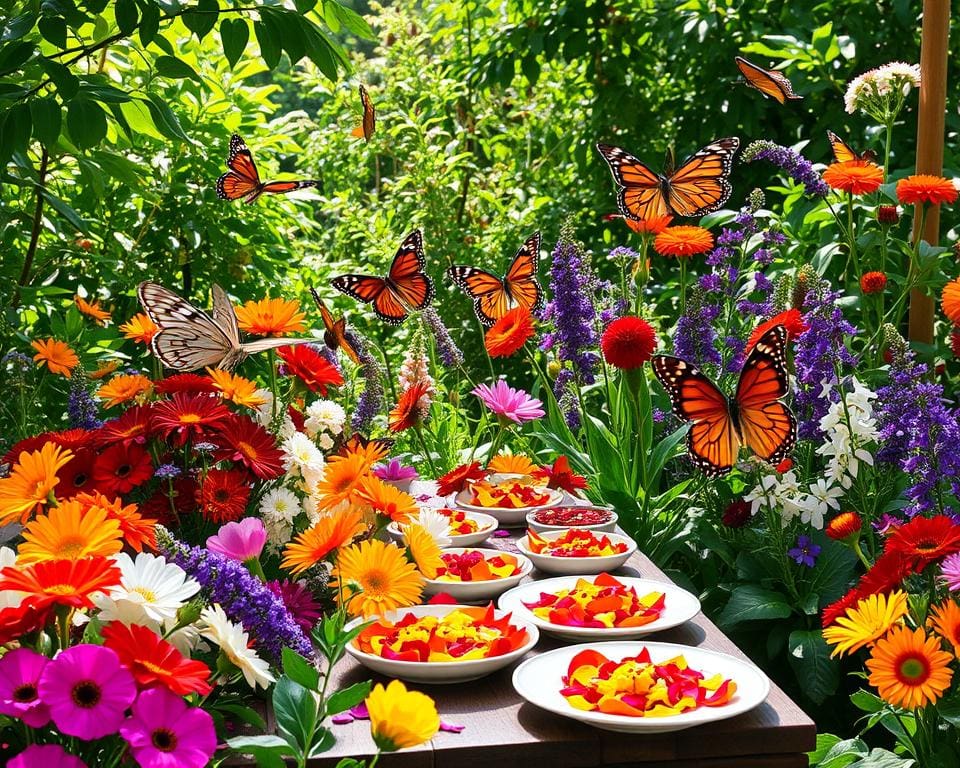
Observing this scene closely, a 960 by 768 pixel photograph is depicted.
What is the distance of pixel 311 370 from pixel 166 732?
3.32 feet

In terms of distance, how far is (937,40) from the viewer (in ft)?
10.8

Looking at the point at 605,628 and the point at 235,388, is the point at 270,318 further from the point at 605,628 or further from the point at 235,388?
the point at 605,628

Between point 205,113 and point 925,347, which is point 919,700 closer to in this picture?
point 925,347

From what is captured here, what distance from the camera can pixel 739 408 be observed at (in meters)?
2.40

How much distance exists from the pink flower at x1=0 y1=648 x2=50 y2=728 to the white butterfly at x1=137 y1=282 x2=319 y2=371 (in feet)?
3.06

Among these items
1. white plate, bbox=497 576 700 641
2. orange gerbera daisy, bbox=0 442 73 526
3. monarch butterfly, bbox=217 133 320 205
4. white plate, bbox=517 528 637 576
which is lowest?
white plate, bbox=517 528 637 576

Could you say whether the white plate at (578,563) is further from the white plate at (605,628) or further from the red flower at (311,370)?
the red flower at (311,370)

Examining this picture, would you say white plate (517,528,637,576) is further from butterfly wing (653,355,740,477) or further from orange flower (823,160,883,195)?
orange flower (823,160,883,195)

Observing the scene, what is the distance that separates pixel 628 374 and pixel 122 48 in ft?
5.85

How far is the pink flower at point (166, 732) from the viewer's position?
1.02 metres

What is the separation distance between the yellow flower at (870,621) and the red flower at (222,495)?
91 centimetres

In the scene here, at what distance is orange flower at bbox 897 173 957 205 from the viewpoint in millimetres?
2861

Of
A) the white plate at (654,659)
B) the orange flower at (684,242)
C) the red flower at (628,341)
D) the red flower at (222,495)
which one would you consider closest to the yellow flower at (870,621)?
the white plate at (654,659)

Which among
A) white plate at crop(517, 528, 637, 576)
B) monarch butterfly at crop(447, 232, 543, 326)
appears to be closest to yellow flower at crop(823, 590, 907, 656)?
white plate at crop(517, 528, 637, 576)
